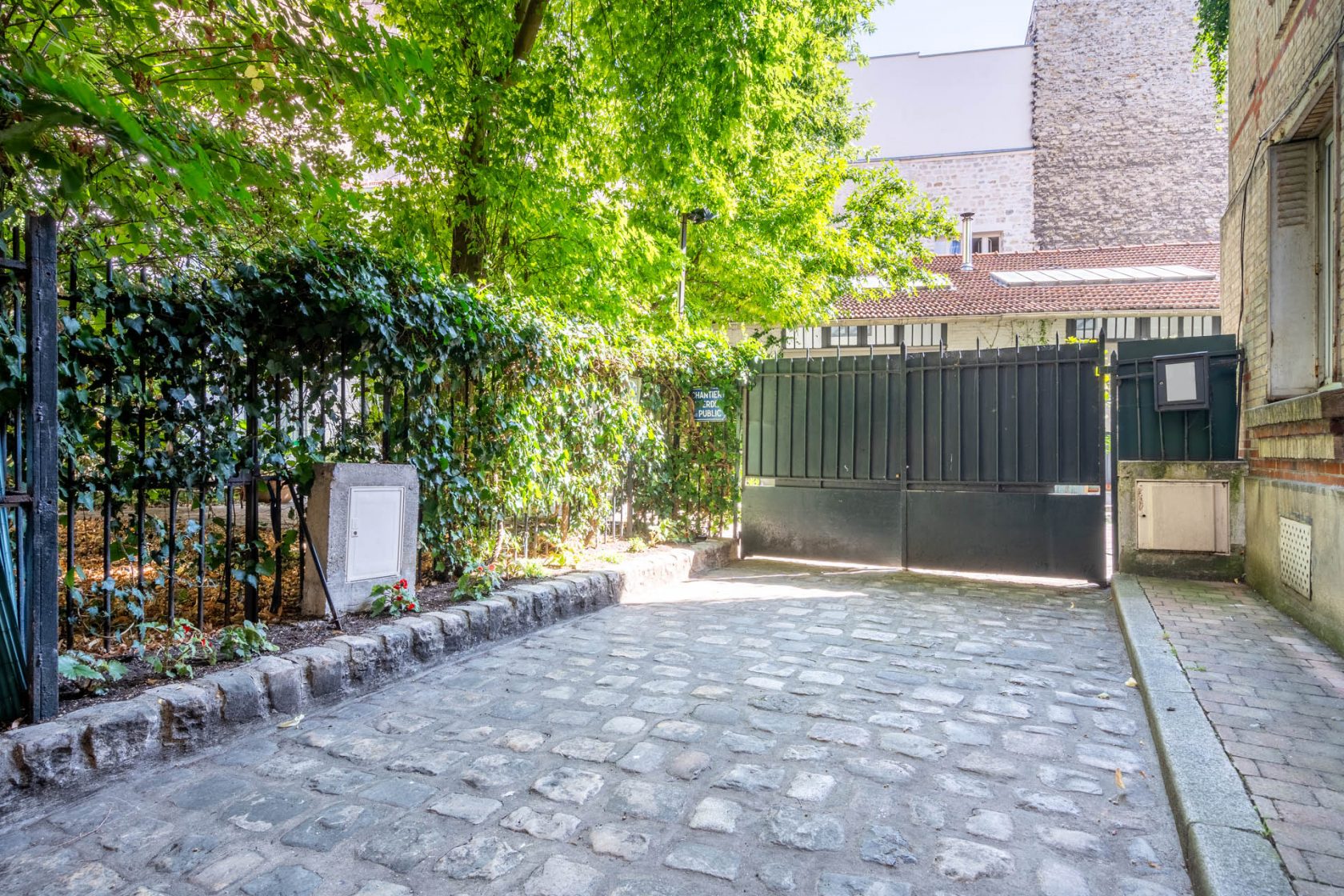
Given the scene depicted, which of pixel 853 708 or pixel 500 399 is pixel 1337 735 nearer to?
pixel 853 708

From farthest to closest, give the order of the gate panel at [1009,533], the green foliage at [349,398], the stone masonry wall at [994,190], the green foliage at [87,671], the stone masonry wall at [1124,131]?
the stone masonry wall at [994,190] < the stone masonry wall at [1124,131] < the gate panel at [1009,533] < the green foliage at [349,398] < the green foliage at [87,671]

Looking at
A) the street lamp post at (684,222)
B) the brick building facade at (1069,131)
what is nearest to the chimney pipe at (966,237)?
the brick building facade at (1069,131)

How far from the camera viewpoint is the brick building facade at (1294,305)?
4.71 metres

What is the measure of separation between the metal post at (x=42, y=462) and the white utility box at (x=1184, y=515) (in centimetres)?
823

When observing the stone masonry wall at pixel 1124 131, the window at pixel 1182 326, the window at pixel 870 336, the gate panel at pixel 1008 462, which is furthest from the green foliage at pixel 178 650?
the stone masonry wall at pixel 1124 131

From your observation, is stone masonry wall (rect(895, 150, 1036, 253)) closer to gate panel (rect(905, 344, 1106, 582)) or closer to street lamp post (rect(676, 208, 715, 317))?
street lamp post (rect(676, 208, 715, 317))

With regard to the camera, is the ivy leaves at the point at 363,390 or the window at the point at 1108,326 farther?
the window at the point at 1108,326

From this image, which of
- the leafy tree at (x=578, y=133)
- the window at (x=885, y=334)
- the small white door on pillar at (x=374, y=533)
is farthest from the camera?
the window at (x=885, y=334)

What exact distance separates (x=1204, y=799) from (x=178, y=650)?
14.2ft

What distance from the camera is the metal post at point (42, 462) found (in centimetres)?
283

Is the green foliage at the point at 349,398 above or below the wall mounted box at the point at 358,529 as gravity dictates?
above

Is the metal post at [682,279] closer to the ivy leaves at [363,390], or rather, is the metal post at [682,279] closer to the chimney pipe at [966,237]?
the ivy leaves at [363,390]

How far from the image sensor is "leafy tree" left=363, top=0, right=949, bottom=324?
7684 millimetres

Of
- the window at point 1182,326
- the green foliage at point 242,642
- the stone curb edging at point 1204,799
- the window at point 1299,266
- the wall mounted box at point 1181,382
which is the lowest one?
the stone curb edging at point 1204,799
